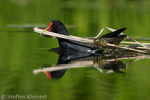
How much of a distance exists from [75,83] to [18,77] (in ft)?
2.67

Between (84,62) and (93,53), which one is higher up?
(93,53)

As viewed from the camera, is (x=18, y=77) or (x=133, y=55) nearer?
(x=18, y=77)

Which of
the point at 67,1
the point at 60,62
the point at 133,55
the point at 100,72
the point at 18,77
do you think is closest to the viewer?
the point at 18,77

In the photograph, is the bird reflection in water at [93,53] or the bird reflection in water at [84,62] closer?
the bird reflection in water at [84,62]

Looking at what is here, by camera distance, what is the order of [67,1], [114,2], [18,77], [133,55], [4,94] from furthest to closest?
[67,1]
[114,2]
[133,55]
[18,77]
[4,94]

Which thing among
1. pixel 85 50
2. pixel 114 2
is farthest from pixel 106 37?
pixel 114 2

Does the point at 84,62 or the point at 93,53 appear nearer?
the point at 84,62

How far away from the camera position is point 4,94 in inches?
156

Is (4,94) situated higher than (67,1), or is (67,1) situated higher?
(67,1)

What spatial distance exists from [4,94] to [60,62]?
210 cm

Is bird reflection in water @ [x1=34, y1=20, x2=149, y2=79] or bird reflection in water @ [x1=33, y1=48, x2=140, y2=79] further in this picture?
bird reflection in water @ [x1=34, y1=20, x2=149, y2=79]

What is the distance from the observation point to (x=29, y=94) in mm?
3986

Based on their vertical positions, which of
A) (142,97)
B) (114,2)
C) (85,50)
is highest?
(114,2)

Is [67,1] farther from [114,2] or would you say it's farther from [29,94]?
[29,94]
